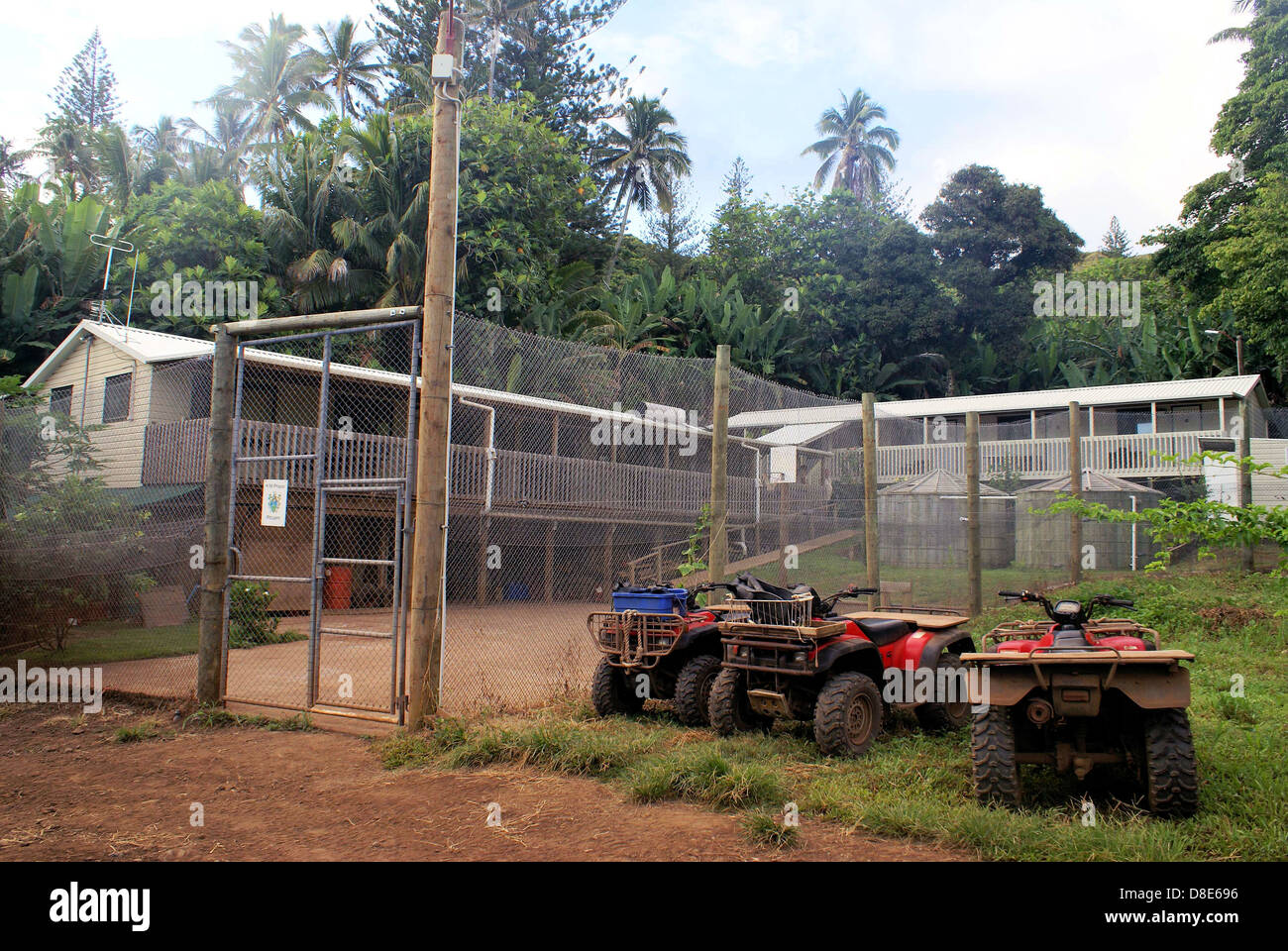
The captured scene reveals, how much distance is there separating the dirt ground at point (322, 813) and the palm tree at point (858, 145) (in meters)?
51.1

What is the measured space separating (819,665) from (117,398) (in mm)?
16239

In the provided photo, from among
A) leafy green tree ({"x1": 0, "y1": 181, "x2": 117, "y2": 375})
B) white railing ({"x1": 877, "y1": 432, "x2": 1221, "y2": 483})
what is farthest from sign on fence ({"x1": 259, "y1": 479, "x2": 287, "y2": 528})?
leafy green tree ({"x1": 0, "y1": 181, "x2": 117, "y2": 375})

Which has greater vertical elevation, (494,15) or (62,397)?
(494,15)

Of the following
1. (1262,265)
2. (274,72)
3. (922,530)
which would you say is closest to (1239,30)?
(1262,265)

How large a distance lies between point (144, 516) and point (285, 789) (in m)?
6.88

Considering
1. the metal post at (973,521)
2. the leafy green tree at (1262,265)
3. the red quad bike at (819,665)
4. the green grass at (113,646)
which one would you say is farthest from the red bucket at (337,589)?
the leafy green tree at (1262,265)

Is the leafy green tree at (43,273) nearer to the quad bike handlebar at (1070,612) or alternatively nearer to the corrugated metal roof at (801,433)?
the corrugated metal roof at (801,433)

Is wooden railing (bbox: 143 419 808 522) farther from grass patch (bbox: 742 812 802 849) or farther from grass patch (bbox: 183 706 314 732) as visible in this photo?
grass patch (bbox: 742 812 802 849)

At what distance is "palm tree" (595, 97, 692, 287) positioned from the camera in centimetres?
3991

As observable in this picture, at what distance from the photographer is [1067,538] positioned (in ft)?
45.8

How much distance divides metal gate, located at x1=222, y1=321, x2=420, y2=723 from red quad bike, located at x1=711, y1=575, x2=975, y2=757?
3289 millimetres

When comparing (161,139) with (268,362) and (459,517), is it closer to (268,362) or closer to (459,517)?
(268,362)

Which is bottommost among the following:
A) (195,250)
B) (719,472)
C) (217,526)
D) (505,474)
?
(217,526)

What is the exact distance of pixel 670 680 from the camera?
23.8 ft
